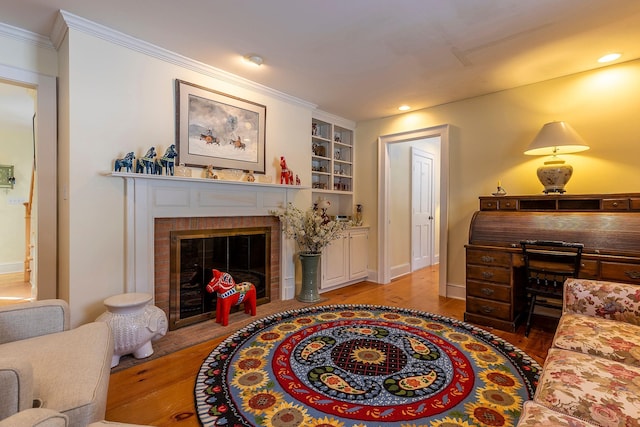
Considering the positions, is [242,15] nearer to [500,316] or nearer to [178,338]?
[178,338]

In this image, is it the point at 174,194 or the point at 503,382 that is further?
the point at 174,194

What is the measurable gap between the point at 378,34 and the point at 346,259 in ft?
9.34

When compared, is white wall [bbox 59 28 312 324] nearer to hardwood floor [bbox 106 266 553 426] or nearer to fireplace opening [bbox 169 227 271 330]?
fireplace opening [bbox 169 227 271 330]

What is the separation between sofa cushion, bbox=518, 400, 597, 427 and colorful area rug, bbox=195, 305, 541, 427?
2.15 feet

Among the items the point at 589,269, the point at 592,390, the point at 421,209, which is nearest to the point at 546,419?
the point at 592,390

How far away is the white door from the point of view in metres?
5.38

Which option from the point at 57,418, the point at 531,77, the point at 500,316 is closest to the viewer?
the point at 57,418

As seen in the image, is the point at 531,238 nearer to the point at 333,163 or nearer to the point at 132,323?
the point at 333,163

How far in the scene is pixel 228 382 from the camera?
1893 millimetres

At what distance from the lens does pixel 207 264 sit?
3010 millimetres

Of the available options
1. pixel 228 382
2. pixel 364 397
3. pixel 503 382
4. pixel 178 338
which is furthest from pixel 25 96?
pixel 503 382

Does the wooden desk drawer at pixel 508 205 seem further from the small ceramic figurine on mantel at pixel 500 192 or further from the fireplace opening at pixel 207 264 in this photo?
the fireplace opening at pixel 207 264

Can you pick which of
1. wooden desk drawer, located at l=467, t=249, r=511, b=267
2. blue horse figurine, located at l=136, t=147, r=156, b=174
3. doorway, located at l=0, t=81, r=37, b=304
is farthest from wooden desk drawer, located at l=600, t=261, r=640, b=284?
doorway, located at l=0, t=81, r=37, b=304

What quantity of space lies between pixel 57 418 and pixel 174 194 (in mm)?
2166
